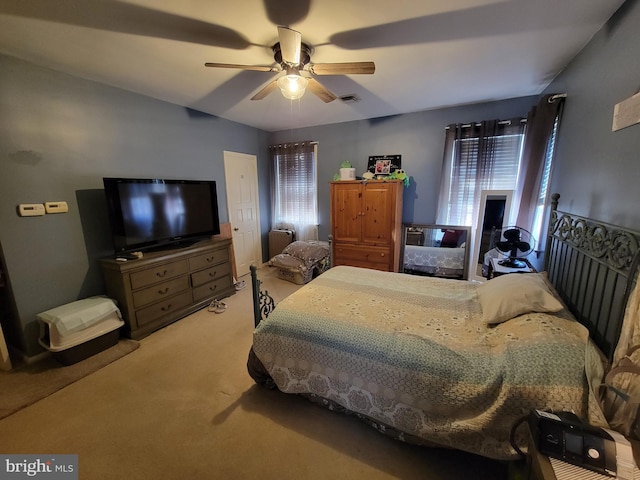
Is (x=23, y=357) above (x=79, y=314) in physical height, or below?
below

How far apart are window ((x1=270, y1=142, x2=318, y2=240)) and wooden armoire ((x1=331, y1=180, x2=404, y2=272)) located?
2.81ft

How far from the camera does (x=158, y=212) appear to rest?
2834 mm

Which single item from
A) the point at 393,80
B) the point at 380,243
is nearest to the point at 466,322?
the point at 380,243

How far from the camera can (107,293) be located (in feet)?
8.61

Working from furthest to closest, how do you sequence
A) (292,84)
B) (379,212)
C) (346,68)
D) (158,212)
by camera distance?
(379,212) → (158,212) → (292,84) → (346,68)

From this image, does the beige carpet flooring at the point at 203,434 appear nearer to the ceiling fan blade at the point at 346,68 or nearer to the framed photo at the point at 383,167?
the ceiling fan blade at the point at 346,68

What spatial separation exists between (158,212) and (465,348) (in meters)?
3.12

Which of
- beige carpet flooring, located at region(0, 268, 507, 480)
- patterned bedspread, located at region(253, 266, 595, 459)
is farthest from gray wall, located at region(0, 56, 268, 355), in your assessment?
patterned bedspread, located at region(253, 266, 595, 459)

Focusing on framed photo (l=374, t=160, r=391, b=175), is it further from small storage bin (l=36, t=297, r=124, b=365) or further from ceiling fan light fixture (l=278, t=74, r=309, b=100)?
small storage bin (l=36, t=297, r=124, b=365)

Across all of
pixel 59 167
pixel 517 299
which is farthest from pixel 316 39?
pixel 59 167

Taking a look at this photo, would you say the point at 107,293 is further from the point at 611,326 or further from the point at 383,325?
the point at 611,326

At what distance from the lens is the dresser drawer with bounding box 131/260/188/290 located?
2514mm

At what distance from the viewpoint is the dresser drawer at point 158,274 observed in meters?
2.51

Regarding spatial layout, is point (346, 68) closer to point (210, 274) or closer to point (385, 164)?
point (385, 164)
